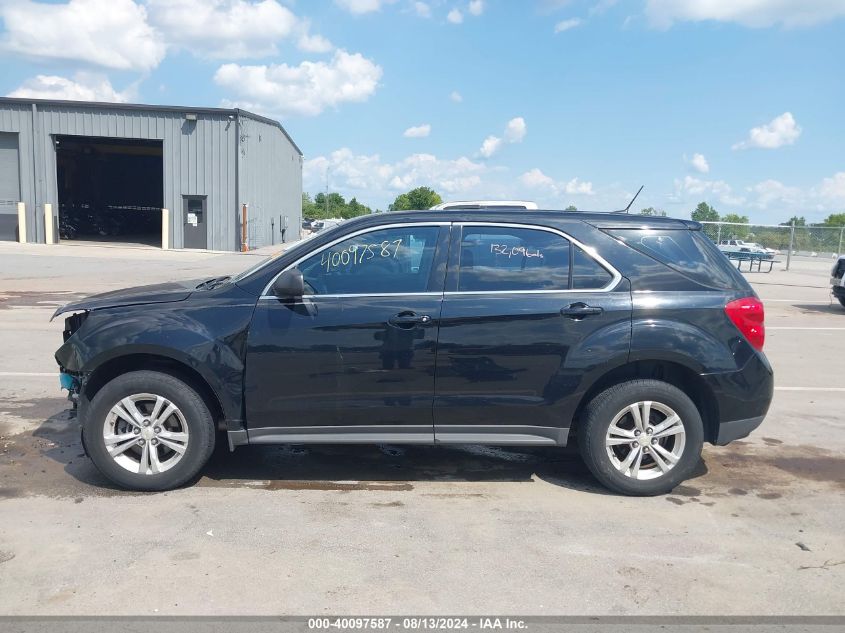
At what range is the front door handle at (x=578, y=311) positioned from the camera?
4777mm

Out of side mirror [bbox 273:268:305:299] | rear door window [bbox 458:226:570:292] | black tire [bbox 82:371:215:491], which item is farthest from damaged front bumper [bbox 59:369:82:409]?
rear door window [bbox 458:226:570:292]

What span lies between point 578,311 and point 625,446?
977 mm

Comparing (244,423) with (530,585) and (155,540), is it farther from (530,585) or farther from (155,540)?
(530,585)

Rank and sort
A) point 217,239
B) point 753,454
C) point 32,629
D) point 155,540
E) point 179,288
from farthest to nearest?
point 217,239
point 753,454
point 179,288
point 155,540
point 32,629

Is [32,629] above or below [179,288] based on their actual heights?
below

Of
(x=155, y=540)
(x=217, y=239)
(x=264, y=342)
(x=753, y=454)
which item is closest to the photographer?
(x=155, y=540)

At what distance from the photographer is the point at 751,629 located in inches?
134

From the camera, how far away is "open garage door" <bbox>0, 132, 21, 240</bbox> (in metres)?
33.3

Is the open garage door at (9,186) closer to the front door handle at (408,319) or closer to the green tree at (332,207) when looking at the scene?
the front door handle at (408,319)

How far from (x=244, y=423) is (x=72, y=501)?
46.0 inches

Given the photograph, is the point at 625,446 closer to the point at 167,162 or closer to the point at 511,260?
the point at 511,260

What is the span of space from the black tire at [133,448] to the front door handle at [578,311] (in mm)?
2396

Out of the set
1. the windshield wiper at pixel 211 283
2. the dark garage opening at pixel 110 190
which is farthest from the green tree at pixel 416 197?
the windshield wiper at pixel 211 283

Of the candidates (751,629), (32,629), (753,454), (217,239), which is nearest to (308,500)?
(32,629)
